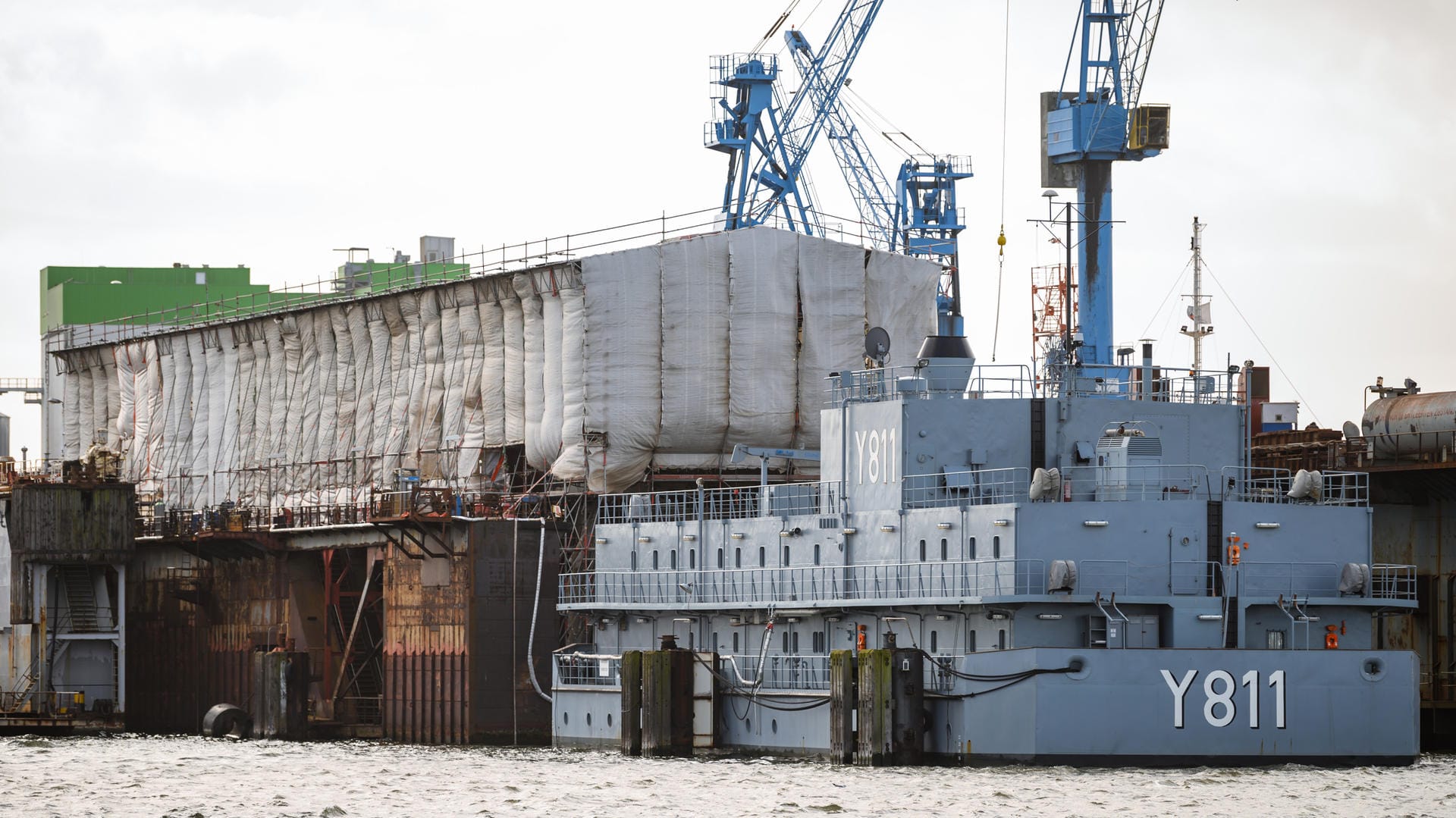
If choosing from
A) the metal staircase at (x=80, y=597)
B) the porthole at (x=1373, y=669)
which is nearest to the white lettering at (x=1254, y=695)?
the porthole at (x=1373, y=669)

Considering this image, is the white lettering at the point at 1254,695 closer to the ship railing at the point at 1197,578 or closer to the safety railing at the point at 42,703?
the ship railing at the point at 1197,578

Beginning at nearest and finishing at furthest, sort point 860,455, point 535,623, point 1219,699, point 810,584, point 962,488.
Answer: point 1219,699 → point 962,488 → point 860,455 → point 810,584 → point 535,623

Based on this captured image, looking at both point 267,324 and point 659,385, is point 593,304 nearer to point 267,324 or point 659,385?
point 659,385

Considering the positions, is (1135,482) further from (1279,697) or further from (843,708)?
(843,708)

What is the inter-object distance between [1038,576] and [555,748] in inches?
661

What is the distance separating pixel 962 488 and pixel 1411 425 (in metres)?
18.3

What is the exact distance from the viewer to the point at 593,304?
6656 centimetres

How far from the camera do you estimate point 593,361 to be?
6638 centimetres

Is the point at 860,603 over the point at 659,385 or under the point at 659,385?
under

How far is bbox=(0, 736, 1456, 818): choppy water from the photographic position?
43.2 meters

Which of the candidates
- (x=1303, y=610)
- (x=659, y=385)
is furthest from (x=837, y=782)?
(x=659, y=385)

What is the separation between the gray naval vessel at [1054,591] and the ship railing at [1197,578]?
0.15ft

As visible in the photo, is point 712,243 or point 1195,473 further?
point 712,243

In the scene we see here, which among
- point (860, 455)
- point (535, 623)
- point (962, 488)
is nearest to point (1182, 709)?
point (962, 488)
